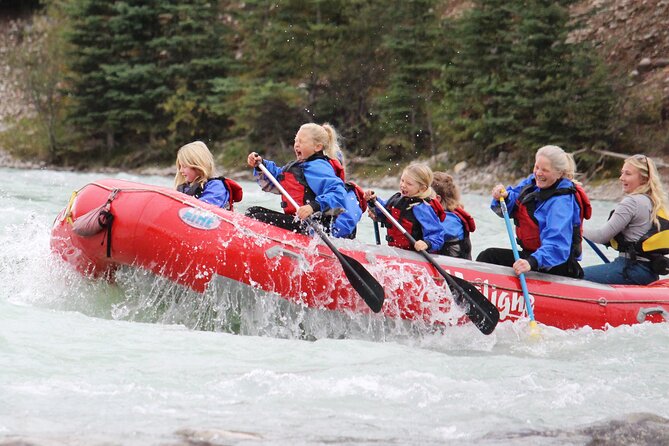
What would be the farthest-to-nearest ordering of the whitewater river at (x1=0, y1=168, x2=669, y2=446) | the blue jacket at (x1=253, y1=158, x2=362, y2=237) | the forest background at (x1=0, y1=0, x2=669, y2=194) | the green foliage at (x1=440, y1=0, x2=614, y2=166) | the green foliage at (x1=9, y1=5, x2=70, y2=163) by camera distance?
the green foliage at (x1=9, y1=5, x2=70, y2=163) → the forest background at (x1=0, y1=0, x2=669, y2=194) → the green foliage at (x1=440, y1=0, x2=614, y2=166) → the blue jacket at (x1=253, y1=158, x2=362, y2=237) → the whitewater river at (x1=0, y1=168, x2=669, y2=446)

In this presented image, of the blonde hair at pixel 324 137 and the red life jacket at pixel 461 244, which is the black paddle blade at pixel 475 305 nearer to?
the red life jacket at pixel 461 244

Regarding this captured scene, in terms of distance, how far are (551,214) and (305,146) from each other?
1.72m

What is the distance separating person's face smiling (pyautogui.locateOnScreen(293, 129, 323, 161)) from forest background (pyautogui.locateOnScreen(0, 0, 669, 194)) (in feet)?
41.3

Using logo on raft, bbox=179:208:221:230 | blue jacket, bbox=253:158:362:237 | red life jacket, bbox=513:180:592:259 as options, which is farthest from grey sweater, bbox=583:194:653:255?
logo on raft, bbox=179:208:221:230

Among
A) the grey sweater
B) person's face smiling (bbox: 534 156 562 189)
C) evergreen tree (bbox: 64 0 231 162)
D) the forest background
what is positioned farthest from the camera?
evergreen tree (bbox: 64 0 231 162)

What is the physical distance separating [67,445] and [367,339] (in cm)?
280

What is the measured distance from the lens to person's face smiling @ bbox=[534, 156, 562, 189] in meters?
6.26

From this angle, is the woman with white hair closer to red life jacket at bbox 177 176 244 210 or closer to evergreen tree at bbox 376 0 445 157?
red life jacket at bbox 177 176 244 210

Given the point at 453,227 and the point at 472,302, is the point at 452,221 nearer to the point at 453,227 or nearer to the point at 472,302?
the point at 453,227

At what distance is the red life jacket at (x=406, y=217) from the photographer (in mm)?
6469

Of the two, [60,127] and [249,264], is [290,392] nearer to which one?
[249,264]

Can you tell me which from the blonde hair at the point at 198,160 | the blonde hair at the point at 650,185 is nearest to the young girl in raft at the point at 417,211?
the blonde hair at the point at 198,160

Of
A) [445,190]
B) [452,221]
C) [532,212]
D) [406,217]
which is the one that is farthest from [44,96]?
[532,212]

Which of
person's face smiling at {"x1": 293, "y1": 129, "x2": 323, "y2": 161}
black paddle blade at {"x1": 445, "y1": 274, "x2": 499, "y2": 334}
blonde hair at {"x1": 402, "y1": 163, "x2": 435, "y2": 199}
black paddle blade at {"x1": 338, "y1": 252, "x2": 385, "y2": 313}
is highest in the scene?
person's face smiling at {"x1": 293, "y1": 129, "x2": 323, "y2": 161}
